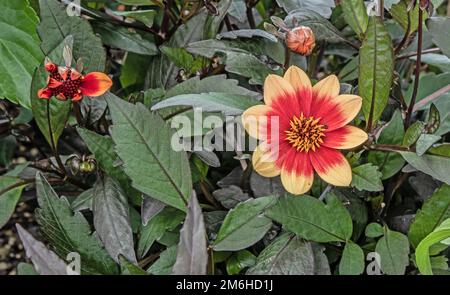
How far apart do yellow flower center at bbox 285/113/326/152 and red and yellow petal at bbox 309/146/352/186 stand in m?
0.01

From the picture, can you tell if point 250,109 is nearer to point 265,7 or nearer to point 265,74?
point 265,74

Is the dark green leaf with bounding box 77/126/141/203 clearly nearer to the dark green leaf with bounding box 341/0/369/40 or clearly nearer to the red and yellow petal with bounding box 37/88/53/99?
the red and yellow petal with bounding box 37/88/53/99

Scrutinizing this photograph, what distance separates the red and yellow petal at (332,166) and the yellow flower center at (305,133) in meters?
0.01

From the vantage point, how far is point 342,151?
0.73m

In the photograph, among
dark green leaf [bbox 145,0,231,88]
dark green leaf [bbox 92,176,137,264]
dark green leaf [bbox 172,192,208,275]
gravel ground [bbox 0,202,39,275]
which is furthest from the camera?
gravel ground [bbox 0,202,39,275]

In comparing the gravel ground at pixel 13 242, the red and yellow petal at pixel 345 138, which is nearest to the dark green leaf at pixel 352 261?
the red and yellow petal at pixel 345 138

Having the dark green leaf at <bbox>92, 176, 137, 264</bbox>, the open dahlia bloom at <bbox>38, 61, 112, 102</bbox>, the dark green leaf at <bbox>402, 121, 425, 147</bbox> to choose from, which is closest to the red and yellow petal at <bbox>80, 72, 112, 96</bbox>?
the open dahlia bloom at <bbox>38, 61, 112, 102</bbox>

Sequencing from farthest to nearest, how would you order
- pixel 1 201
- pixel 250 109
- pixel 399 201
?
pixel 399 201
pixel 1 201
pixel 250 109

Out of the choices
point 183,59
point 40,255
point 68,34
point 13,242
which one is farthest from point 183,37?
point 13,242

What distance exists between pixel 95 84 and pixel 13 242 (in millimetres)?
525

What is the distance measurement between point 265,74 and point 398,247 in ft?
0.77

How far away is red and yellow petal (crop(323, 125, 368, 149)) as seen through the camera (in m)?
0.67

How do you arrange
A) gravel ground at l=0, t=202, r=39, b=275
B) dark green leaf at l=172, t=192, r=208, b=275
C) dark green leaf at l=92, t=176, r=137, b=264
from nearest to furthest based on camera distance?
dark green leaf at l=172, t=192, r=208, b=275
dark green leaf at l=92, t=176, r=137, b=264
gravel ground at l=0, t=202, r=39, b=275
